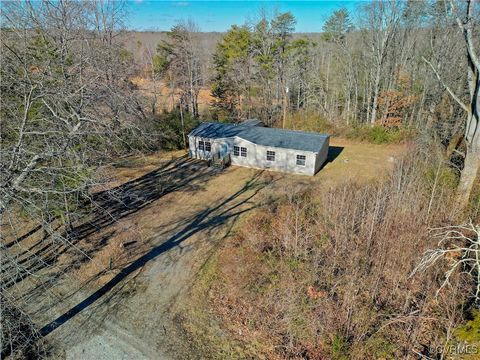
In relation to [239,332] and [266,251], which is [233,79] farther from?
[239,332]

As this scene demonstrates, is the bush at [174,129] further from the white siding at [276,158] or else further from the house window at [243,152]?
the house window at [243,152]

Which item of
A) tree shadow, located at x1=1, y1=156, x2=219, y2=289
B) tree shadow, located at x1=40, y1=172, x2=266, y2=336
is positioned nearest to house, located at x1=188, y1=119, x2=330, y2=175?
tree shadow, located at x1=1, y1=156, x2=219, y2=289

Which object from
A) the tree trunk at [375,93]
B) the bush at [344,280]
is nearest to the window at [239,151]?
the bush at [344,280]

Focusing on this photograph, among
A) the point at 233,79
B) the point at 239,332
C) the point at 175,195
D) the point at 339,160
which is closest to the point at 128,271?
the point at 239,332

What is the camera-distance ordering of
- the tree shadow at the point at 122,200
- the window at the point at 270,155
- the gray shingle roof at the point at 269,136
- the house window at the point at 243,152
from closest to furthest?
the tree shadow at the point at 122,200 → the gray shingle roof at the point at 269,136 → the window at the point at 270,155 → the house window at the point at 243,152

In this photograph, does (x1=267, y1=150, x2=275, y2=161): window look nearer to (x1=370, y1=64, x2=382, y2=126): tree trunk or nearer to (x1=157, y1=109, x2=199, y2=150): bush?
(x1=157, y1=109, x2=199, y2=150): bush

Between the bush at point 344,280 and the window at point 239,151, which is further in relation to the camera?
the window at point 239,151
